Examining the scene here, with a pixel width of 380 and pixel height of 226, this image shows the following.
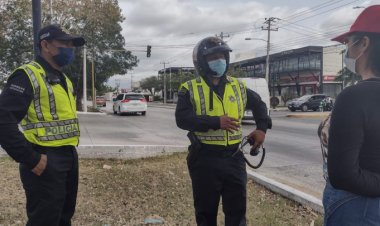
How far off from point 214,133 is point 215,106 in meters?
0.20

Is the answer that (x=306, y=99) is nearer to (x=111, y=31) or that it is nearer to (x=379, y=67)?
(x=111, y=31)

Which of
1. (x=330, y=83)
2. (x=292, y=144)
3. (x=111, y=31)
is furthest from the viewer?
(x=330, y=83)

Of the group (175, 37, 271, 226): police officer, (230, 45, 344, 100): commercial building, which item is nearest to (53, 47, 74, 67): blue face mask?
(175, 37, 271, 226): police officer

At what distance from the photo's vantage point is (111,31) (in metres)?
31.5

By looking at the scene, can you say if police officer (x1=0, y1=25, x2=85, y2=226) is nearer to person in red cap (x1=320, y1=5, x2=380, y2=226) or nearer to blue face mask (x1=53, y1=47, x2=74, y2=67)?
blue face mask (x1=53, y1=47, x2=74, y2=67)

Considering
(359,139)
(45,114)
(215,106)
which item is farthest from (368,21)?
(45,114)

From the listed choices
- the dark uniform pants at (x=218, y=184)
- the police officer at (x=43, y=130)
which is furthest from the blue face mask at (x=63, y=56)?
the dark uniform pants at (x=218, y=184)

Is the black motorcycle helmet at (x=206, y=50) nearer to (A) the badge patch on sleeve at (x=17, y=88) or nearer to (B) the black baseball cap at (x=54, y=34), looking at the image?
(B) the black baseball cap at (x=54, y=34)

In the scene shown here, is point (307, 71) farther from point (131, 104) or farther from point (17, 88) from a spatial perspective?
point (17, 88)

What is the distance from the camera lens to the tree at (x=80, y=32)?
24859 millimetres

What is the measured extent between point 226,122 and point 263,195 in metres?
2.74

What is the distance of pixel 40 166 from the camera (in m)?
2.59

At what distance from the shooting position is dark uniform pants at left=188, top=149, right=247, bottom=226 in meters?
3.04

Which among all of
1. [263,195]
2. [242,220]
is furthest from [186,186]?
[242,220]
